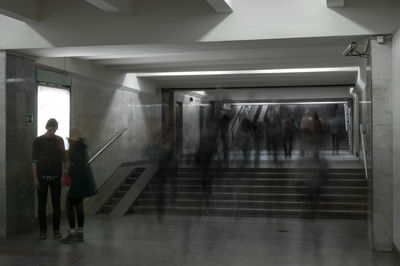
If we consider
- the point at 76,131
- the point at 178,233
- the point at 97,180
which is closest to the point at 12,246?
the point at 76,131

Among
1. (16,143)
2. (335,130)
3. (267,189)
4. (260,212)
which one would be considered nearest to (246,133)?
(335,130)

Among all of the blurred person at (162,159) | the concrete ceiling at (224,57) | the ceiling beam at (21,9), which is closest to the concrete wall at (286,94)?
the blurred person at (162,159)

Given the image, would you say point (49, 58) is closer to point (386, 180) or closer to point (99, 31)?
point (99, 31)

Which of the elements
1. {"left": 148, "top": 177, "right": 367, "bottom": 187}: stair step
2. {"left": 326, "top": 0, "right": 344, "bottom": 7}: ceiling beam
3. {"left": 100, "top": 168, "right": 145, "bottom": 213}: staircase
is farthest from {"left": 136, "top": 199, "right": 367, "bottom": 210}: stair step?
{"left": 326, "top": 0, "right": 344, "bottom": 7}: ceiling beam

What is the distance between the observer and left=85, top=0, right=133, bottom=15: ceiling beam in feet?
22.0

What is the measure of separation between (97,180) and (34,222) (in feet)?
10.5

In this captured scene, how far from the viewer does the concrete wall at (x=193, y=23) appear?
672cm

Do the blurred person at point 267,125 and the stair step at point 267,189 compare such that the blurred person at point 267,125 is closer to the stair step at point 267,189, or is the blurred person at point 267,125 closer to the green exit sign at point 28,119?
the stair step at point 267,189

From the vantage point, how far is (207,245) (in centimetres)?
721

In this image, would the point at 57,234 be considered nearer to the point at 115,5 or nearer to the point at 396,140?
the point at 115,5

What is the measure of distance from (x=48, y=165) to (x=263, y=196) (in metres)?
5.44

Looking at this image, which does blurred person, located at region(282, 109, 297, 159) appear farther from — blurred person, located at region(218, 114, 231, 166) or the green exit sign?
the green exit sign

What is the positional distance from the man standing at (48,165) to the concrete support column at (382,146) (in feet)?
14.8

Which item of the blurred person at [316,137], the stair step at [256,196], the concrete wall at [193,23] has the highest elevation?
the concrete wall at [193,23]
